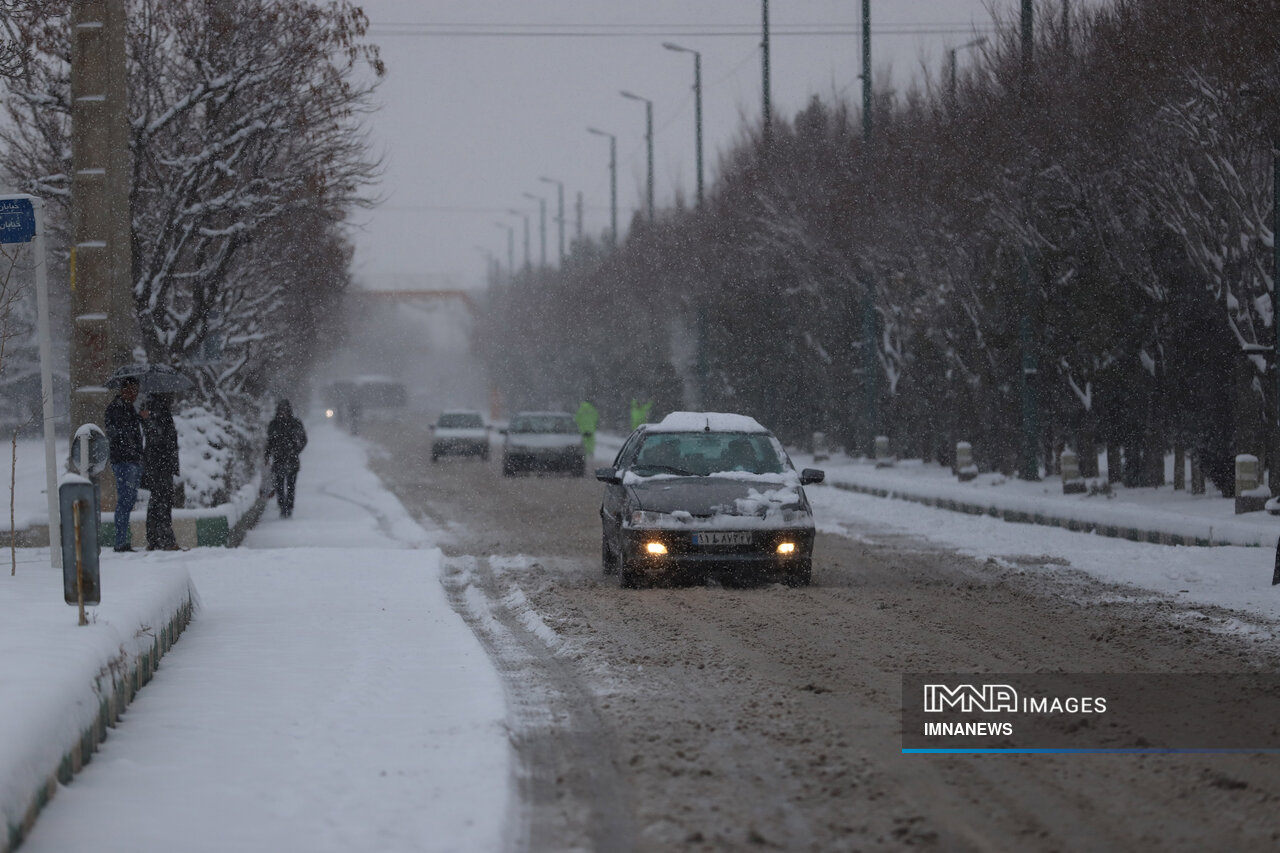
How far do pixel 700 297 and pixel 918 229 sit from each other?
51.3ft

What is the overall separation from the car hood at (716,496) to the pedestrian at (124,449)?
16.1 feet

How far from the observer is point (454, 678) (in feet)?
28.8

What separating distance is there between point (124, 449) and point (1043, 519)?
12.4 metres

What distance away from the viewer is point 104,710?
23.6 ft

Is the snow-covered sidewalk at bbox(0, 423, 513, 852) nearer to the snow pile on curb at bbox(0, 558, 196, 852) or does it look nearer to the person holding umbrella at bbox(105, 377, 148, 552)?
the snow pile on curb at bbox(0, 558, 196, 852)

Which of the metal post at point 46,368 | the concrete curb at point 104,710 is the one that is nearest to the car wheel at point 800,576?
the concrete curb at point 104,710

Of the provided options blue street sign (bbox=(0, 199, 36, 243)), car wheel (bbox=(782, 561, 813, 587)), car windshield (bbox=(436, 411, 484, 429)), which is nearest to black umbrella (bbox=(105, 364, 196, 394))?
blue street sign (bbox=(0, 199, 36, 243))

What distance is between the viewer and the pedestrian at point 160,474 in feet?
53.3

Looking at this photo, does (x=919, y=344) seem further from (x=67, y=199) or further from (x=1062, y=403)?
(x=67, y=199)

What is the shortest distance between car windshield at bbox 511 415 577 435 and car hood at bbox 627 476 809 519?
23637mm

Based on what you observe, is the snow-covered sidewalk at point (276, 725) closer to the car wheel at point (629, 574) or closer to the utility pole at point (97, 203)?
the car wheel at point (629, 574)

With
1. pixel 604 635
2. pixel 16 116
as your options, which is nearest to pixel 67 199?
pixel 16 116

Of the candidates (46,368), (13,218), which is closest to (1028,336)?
(46,368)

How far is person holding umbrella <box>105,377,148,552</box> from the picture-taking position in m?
15.3
